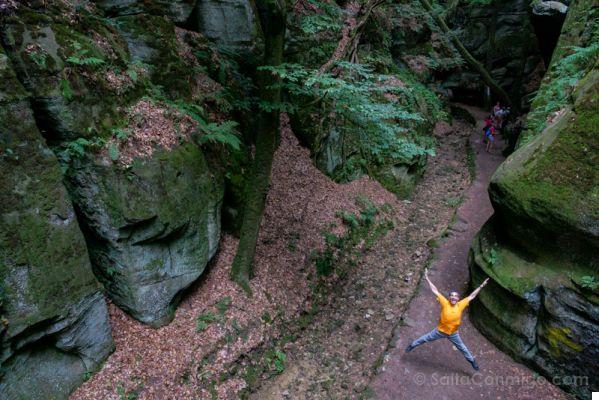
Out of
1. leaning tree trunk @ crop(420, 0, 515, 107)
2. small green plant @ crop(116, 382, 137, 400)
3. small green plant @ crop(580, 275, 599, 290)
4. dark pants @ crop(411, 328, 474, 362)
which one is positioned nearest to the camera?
small green plant @ crop(116, 382, 137, 400)

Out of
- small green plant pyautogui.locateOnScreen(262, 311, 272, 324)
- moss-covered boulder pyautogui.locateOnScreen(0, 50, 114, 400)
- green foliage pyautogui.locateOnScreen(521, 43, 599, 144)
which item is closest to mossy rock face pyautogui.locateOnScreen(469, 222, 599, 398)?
green foliage pyautogui.locateOnScreen(521, 43, 599, 144)

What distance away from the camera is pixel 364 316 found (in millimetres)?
9422

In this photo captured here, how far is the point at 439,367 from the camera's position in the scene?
7812 mm

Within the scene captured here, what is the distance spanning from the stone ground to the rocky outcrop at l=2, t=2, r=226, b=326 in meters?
3.19

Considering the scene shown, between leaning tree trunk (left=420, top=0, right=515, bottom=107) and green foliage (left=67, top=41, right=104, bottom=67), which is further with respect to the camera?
leaning tree trunk (left=420, top=0, right=515, bottom=107)

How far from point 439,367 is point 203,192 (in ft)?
21.4

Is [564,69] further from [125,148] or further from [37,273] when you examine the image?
[37,273]

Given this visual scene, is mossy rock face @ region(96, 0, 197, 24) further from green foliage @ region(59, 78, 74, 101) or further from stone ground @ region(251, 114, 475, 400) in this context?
stone ground @ region(251, 114, 475, 400)

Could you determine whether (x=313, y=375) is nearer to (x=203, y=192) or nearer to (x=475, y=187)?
(x=203, y=192)

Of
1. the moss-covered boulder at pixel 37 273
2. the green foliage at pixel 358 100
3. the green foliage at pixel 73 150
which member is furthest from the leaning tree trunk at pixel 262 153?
the green foliage at pixel 73 150

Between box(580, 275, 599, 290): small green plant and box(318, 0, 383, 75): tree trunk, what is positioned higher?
box(318, 0, 383, 75): tree trunk

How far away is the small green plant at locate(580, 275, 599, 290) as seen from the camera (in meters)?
6.78

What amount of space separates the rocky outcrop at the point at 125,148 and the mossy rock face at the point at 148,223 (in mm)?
20

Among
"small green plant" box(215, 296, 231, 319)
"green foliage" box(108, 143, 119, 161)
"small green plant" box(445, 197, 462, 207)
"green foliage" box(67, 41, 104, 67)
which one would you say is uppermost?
"green foliage" box(67, 41, 104, 67)
